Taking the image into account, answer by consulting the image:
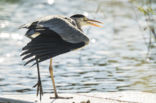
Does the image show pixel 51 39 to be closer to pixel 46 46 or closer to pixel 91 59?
pixel 46 46

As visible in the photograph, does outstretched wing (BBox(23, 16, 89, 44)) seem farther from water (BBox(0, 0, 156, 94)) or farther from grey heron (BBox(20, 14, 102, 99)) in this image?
water (BBox(0, 0, 156, 94))

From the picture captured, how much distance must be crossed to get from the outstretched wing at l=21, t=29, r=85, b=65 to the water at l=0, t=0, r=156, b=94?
166cm

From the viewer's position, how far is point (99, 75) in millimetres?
9578

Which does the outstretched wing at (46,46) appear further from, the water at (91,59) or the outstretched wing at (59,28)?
the water at (91,59)

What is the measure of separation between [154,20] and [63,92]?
807 cm

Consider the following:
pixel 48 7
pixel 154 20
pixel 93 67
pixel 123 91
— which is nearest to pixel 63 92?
pixel 123 91

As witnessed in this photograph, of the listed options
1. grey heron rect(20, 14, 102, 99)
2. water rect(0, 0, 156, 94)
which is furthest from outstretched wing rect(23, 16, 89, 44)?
water rect(0, 0, 156, 94)

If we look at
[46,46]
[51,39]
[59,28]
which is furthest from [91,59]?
[46,46]

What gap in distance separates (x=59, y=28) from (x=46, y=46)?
1.41 ft

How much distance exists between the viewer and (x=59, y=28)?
23.0ft

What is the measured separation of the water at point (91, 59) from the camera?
8.79m

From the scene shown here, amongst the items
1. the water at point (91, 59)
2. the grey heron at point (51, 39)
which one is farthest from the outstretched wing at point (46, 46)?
the water at point (91, 59)

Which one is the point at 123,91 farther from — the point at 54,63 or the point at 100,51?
the point at 100,51

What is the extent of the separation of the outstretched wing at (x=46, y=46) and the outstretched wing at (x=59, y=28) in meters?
0.06
